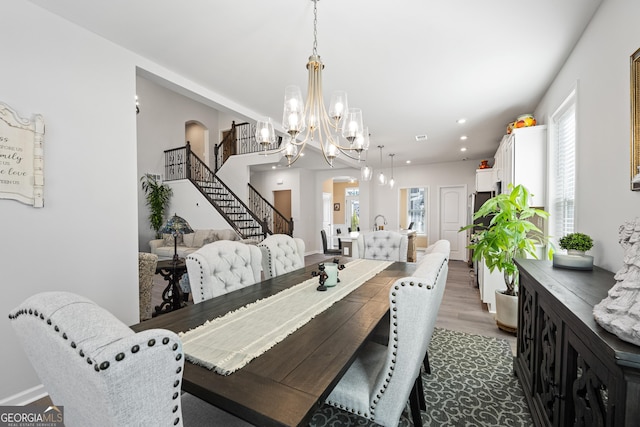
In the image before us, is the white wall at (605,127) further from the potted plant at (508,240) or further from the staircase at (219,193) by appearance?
the staircase at (219,193)

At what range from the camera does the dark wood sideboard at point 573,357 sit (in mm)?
772

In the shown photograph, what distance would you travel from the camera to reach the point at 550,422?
4.51ft

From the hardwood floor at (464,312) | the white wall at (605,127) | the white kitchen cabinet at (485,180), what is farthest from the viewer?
the white kitchen cabinet at (485,180)

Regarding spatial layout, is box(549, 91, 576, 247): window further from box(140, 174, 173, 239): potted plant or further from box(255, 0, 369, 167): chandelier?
box(140, 174, 173, 239): potted plant

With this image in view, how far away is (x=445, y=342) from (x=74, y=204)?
3.52 meters

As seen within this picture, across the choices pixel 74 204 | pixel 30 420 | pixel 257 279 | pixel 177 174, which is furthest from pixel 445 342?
pixel 177 174

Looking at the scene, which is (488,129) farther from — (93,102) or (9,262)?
(9,262)

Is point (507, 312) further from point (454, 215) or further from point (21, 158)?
point (454, 215)

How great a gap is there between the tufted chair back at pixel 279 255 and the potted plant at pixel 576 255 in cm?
209

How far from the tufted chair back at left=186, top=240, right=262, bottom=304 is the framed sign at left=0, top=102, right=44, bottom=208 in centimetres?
125

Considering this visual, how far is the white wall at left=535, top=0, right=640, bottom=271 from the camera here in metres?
1.56

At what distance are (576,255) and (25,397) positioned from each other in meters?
3.91

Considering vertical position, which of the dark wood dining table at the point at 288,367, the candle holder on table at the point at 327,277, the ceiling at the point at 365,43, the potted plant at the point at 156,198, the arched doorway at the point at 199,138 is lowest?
the dark wood dining table at the point at 288,367

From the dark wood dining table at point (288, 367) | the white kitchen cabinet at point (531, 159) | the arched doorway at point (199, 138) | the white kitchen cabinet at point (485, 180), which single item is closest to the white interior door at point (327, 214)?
the arched doorway at point (199, 138)
